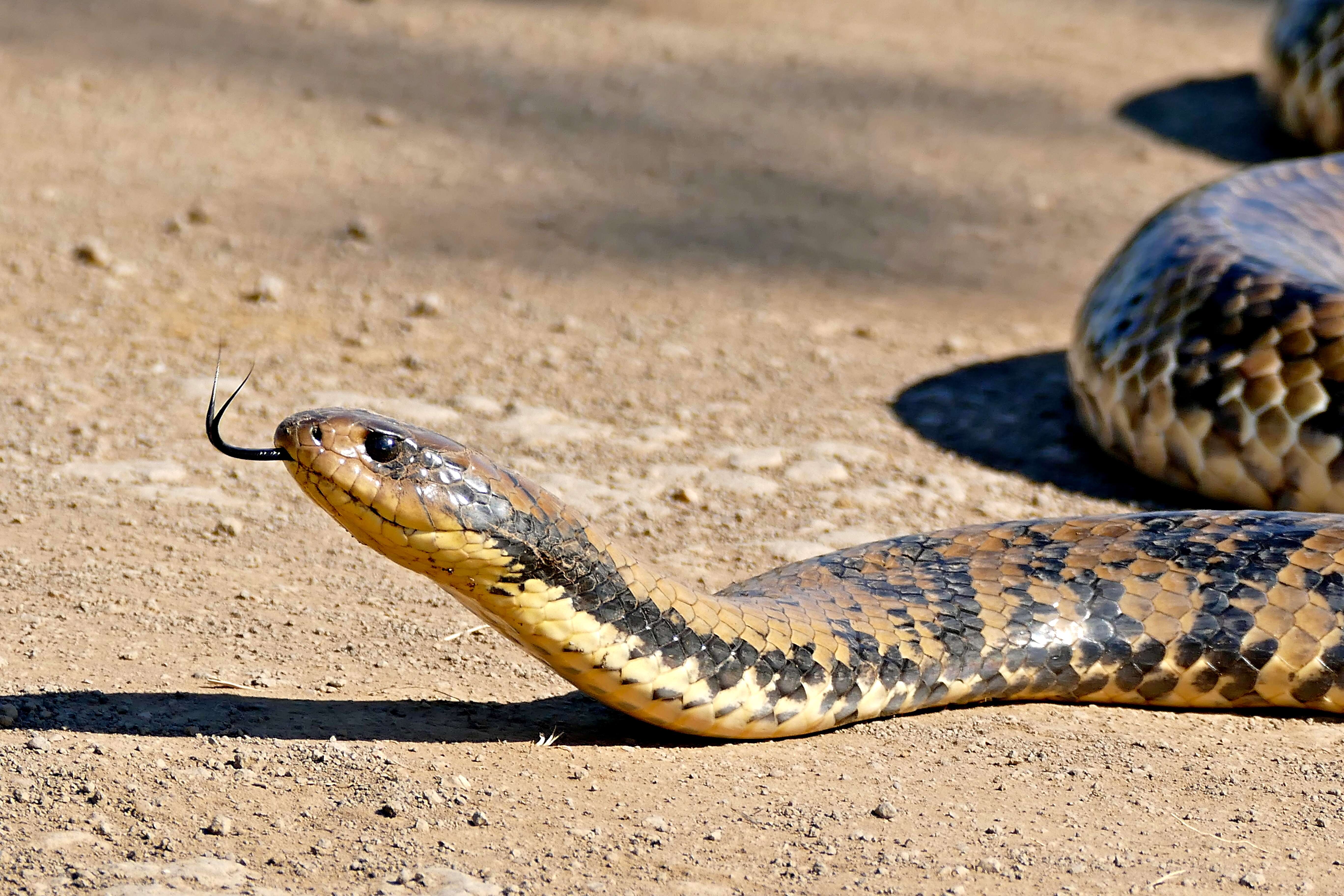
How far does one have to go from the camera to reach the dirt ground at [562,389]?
278 cm

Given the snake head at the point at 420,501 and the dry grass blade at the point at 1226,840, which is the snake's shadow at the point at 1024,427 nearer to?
the dry grass blade at the point at 1226,840

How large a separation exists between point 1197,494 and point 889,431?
101cm

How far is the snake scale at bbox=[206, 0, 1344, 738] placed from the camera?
2.94m

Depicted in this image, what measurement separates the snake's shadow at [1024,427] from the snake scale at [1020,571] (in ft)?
0.34

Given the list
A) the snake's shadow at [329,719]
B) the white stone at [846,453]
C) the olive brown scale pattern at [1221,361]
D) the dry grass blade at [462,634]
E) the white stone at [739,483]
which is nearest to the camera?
the snake's shadow at [329,719]

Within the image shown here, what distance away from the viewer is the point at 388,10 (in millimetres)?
9180

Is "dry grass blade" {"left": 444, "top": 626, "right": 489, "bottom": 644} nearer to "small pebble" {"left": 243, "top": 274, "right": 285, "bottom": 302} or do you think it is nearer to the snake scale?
the snake scale

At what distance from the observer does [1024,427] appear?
18.3ft

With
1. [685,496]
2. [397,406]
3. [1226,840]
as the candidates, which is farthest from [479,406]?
[1226,840]

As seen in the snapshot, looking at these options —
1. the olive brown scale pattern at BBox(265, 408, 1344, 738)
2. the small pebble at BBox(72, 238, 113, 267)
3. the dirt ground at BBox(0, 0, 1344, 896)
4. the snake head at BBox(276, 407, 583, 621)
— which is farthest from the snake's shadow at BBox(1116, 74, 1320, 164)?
the snake head at BBox(276, 407, 583, 621)

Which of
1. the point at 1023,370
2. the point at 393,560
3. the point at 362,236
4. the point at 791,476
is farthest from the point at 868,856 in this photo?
the point at 362,236

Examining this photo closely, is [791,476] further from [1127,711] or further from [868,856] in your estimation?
[868,856]

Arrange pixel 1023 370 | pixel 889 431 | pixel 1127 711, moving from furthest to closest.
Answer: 1. pixel 1023 370
2. pixel 889 431
3. pixel 1127 711

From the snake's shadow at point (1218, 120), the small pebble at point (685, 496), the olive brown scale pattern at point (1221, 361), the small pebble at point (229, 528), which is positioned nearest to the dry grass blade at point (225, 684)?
the small pebble at point (229, 528)
